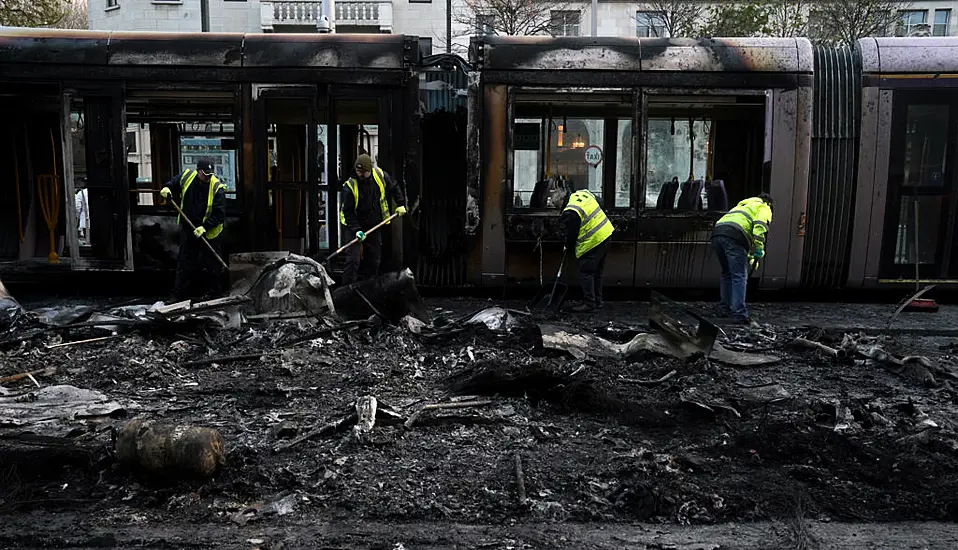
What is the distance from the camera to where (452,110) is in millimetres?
10086

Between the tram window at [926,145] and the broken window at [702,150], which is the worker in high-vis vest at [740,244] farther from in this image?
the tram window at [926,145]

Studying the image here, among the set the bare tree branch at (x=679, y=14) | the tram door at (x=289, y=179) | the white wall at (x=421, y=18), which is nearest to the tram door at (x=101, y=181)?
the tram door at (x=289, y=179)

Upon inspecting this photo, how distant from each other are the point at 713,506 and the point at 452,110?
6.85m

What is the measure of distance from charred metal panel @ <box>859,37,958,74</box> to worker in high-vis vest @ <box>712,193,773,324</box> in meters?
2.43

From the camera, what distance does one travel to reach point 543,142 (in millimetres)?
10219

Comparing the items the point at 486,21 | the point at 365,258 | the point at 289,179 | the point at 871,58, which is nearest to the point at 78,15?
the point at 486,21

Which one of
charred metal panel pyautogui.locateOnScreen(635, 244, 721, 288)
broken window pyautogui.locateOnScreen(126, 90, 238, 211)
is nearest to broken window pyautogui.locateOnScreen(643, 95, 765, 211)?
charred metal panel pyautogui.locateOnScreen(635, 244, 721, 288)

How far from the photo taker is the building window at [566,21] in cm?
2825

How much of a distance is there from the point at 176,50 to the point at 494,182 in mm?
3963

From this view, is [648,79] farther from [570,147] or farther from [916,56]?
[916,56]

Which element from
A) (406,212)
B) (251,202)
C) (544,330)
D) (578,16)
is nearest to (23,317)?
(251,202)

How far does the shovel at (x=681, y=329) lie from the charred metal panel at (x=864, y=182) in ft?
12.0

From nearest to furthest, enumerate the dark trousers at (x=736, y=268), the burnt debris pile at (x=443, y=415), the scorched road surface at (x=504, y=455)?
the scorched road surface at (x=504, y=455) < the burnt debris pile at (x=443, y=415) < the dark trousers at (x=736, y=268)

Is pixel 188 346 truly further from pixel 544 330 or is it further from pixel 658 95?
pixel 658 95
